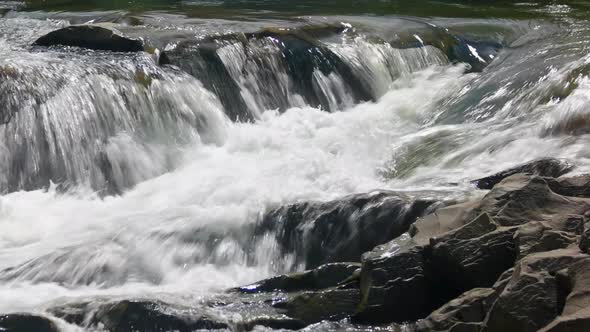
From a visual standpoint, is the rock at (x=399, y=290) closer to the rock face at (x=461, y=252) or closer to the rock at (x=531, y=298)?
the rock face at (x=461, y=252)

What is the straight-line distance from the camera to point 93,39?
11125mm

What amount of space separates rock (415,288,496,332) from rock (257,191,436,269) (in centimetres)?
134

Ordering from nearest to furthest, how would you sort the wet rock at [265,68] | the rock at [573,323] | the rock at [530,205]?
the rock at [573,323]
the rock at [530,205]
the wet rock at [265,68]

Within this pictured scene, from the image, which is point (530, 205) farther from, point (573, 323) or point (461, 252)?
point (573, 323)

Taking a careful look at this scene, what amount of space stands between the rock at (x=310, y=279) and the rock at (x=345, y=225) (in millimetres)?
448

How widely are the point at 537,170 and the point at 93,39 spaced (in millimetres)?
5896

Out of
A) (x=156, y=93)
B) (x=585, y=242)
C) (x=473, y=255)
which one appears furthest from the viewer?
(x=156, y=93)

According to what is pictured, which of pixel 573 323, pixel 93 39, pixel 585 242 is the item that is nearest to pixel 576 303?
pixel 573 323

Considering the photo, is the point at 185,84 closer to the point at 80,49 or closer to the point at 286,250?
the point at 80,49

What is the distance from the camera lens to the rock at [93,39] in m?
11.0

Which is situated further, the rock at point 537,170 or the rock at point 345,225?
the rock at point 537,170

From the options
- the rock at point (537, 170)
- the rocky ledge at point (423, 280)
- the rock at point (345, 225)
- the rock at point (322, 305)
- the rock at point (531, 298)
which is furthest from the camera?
the rock at point (537, 170)

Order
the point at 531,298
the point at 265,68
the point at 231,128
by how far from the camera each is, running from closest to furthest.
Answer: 1. the point at 531,298
2. the point at 231,128
3. the point at 265,68

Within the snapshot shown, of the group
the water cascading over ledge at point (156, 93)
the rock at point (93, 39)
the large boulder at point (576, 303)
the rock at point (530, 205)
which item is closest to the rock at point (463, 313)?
the large boulder at point (576, 303)
